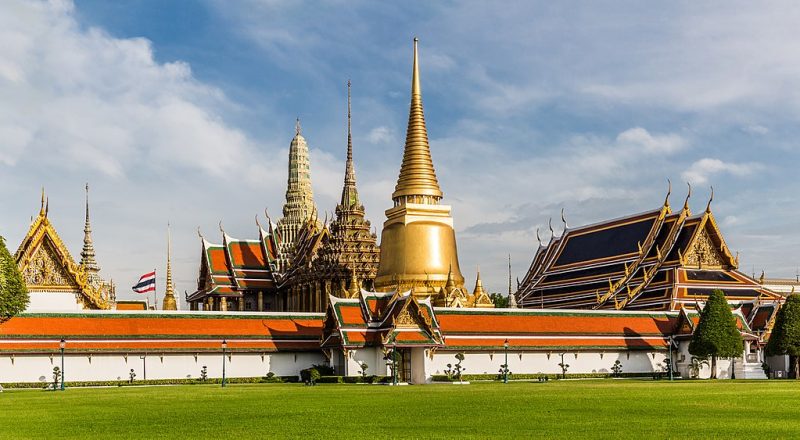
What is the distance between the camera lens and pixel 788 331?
5362 cm

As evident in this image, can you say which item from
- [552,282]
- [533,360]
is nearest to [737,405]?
[533,360]

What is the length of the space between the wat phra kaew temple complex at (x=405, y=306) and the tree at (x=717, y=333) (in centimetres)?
332

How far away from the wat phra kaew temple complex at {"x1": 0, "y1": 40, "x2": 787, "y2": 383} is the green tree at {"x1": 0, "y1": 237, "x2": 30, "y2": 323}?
5.26m

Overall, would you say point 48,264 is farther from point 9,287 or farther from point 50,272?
point 9,287

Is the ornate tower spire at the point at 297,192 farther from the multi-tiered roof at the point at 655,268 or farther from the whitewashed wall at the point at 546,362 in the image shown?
the whitewashed wall at the point at 546,362

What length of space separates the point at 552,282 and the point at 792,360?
79.9 ft

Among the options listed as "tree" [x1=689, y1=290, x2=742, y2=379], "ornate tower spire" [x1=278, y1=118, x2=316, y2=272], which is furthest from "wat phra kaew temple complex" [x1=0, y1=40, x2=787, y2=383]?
"ornate tower spire" [x1=278, y1=118, x2=316, y2=272]

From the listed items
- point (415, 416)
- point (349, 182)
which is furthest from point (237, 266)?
point (415, 416)

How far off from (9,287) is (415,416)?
2499cm

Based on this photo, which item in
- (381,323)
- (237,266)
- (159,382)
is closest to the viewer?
(159,382)

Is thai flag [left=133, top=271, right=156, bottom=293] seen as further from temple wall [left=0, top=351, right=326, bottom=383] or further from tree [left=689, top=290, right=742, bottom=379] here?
tree [left=689, top=290, right=742, bottom=379]

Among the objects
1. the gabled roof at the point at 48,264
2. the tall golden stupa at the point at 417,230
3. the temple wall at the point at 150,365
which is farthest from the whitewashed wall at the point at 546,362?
the gabled roof at the point at 48,264

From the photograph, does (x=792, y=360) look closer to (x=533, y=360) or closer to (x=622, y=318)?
(x=622, y=318)

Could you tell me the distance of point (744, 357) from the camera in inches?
2275
